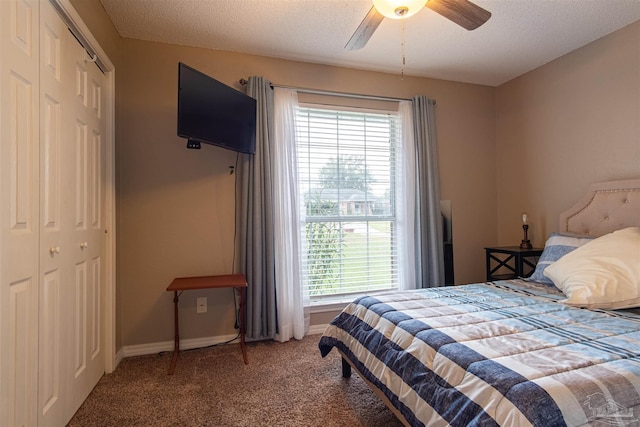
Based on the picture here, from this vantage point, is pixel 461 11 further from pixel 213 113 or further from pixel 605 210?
pixel 605 210

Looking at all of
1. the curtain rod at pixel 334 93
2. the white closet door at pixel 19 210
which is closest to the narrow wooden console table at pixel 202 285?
the white closet door at pixel 19 210

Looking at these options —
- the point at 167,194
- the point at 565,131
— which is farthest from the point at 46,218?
the point at 565,131

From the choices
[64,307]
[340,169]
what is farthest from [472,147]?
[64,307]

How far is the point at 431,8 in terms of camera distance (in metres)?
1.84

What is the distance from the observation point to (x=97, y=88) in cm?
226

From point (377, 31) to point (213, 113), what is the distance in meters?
1.47

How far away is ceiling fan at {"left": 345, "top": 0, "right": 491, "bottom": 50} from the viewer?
1712 millimetres

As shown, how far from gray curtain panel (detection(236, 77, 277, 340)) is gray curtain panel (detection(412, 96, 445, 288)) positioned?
5.02 ft

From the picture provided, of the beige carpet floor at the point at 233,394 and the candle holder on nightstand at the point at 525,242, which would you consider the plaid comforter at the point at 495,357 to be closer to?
the beige carpet floor at the point at 233,394

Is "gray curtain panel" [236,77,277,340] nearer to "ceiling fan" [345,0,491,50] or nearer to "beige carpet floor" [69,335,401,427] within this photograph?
"beige carpet floor" [69,335,401,427]

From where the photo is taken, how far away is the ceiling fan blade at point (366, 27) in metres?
1.90

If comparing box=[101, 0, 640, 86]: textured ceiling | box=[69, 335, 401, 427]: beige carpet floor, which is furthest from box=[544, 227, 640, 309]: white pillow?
box=[101, 0, 640, 86]: textured ceiling

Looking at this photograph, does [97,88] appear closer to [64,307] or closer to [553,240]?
[64,307]

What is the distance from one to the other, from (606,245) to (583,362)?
1.33 m
